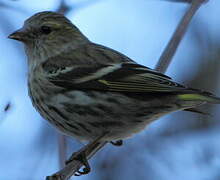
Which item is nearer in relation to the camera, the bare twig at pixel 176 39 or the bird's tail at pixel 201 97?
the bird's tail at pixel 201 97

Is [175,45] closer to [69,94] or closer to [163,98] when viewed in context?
[163,98]

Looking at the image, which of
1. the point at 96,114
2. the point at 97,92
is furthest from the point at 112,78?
the point at 96,114

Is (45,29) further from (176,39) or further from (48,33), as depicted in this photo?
(176,39)

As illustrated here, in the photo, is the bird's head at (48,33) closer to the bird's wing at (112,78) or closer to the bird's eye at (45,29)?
the bird's eye at (45,29)

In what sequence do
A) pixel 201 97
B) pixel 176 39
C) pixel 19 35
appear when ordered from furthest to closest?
pixel 19 35
pixel 176 39
pixel 201 97

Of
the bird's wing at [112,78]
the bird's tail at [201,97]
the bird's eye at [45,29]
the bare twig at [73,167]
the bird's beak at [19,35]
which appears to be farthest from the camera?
the bird's eye at [45,29]

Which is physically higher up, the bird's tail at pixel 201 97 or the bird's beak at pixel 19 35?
the bird's beak at pixel 19 35

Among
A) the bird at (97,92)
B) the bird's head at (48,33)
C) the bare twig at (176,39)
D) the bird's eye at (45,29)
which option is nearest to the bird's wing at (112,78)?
the bird at (97,92)

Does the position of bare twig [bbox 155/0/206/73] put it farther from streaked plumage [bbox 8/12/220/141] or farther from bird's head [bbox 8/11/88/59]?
bird's head [bbox 8/11/88/59]
